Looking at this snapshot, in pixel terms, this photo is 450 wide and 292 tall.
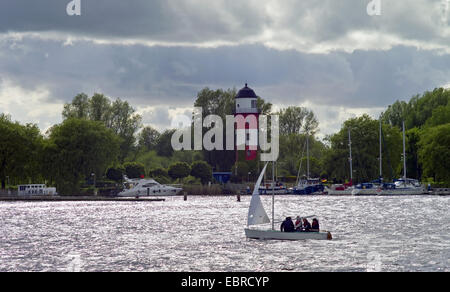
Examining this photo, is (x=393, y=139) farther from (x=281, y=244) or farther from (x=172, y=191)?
(x=281, y=244)

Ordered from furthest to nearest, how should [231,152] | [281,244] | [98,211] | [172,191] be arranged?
[231,152]
[172,191]
[98,211]
[281,244]

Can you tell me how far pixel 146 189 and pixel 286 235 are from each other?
102 metres

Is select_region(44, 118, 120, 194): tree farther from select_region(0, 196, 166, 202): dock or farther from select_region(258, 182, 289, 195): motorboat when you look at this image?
select_region(258, 182, 289, 195): motorboat

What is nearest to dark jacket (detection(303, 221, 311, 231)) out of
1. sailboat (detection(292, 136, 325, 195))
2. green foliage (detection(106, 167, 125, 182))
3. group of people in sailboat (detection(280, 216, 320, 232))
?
group of people in sailboat (detection(280, 216, 320, 232))

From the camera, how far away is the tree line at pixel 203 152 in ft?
514

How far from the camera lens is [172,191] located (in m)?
170

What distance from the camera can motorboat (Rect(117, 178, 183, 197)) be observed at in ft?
543

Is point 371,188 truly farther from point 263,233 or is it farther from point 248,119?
point 263,233

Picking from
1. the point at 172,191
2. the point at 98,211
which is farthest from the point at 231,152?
the point at 98,211

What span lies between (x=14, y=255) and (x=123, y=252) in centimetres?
805

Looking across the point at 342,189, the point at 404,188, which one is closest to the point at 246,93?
the point at 342,189

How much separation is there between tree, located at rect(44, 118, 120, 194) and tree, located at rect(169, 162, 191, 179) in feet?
77.7

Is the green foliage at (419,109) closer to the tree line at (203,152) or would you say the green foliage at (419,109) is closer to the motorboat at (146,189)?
the tree line at (203,152)

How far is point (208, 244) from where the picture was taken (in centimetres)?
6769
